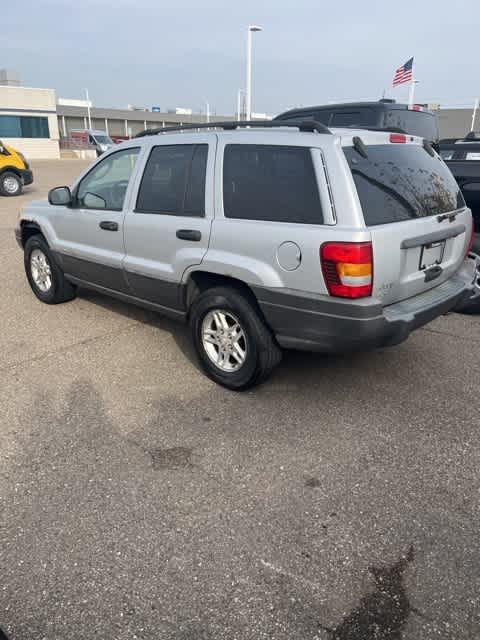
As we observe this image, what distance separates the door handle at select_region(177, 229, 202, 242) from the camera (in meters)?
3.77

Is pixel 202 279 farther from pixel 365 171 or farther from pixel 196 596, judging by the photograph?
pixel 196 596

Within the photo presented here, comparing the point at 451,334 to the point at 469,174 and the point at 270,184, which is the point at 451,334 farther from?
the point at 270,184

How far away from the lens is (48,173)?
24.9 meters

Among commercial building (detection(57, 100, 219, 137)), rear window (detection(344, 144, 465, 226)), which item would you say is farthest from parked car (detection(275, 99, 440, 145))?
commercial building (detection(57, 100, 219, 137))

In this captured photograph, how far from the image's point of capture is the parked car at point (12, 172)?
50.6ft

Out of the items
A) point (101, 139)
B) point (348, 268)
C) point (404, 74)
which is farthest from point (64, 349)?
point (101, 139)

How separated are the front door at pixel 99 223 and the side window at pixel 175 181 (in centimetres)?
27

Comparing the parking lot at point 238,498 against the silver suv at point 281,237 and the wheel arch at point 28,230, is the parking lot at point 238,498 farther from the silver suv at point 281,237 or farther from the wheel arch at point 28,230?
the wheel arch at point 28,230

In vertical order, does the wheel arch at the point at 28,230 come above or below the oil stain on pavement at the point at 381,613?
above

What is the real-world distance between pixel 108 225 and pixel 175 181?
0.89 m

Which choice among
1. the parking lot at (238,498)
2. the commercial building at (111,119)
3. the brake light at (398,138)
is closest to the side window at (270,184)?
the brake light at (398,138)

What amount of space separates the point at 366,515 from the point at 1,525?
1.85 m

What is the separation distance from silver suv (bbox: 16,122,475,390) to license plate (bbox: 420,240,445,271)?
0.05 ft

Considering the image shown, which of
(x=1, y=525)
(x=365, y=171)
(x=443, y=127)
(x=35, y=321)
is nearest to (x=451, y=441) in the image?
(x=365, y=171)
